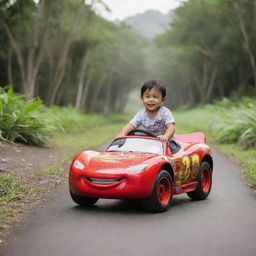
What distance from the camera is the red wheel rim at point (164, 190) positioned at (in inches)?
275

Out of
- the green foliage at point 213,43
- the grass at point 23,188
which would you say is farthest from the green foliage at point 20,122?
the green foliage at point 213,43

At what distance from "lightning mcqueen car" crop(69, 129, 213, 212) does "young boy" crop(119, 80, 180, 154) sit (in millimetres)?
184

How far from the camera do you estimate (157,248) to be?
16.6 feet

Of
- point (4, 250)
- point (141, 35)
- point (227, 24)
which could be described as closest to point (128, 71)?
point (141, 35)

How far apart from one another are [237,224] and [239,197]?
2038 mm

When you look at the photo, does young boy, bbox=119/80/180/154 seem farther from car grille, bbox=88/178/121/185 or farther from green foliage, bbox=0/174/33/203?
green foliage, bbox=0/174/33/203

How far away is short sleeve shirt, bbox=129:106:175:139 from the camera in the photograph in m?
8.21

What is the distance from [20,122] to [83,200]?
777cm

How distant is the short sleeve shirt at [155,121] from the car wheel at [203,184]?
98cm

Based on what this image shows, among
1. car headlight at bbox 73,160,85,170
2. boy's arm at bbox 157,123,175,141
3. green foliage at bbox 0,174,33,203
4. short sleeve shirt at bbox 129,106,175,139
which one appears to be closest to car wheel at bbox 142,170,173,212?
boy's arm at bbox 157,123,175,141

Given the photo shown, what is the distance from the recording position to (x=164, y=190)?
23.2 ft

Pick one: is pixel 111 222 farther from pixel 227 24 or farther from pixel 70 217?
pixel 227 24

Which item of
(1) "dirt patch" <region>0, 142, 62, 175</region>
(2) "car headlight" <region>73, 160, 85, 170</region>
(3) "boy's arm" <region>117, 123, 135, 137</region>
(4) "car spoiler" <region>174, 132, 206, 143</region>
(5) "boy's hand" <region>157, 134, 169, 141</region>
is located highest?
(3) "boy's arm" <region>117, 123, 135, 137</region>

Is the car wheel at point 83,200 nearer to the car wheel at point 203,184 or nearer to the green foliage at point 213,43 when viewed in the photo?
the car wheel at point 203,184
